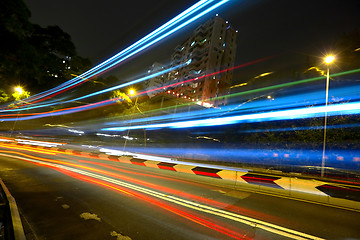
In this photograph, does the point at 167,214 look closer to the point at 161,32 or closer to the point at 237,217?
the point at 237,217

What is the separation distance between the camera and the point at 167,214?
15.7ft

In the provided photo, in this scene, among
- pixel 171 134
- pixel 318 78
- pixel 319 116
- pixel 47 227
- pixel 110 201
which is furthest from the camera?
pixel 171 134

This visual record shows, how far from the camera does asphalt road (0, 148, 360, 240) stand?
12.5 ft

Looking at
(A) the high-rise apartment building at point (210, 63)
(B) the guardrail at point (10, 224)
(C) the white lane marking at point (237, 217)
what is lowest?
(B) the guardrail at point (10, 224)

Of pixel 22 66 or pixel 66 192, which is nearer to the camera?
pixel 22 66

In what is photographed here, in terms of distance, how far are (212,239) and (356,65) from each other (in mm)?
23626

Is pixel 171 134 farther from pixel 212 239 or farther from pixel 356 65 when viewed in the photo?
pixel 212 239

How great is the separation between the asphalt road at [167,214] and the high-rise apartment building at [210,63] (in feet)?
208

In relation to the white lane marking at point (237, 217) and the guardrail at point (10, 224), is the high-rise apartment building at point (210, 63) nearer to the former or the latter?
the white lane marking at point (237, 217)

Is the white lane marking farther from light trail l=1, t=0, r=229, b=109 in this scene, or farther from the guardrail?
light trail l=1, t=0, r=229, b=109

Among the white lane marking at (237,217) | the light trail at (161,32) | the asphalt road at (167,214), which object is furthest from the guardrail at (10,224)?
the light trail at (161,32)

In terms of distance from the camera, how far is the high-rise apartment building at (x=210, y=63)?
7169 cm

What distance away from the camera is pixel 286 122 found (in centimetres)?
1705

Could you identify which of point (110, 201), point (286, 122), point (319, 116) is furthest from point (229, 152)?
point (110, 201)
